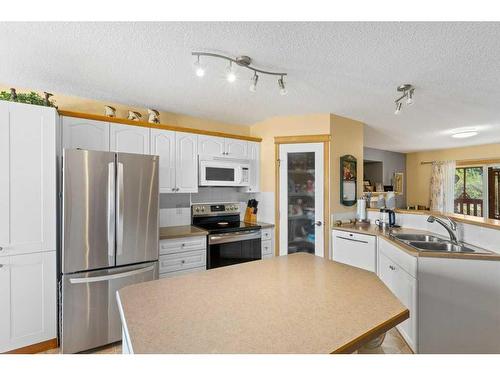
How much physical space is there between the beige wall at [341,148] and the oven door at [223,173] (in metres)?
1.15

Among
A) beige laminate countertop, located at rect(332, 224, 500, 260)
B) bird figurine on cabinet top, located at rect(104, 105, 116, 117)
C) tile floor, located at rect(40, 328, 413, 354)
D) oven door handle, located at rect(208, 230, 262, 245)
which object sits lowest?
tile floor, located at rect(40, 328, 413, 354)

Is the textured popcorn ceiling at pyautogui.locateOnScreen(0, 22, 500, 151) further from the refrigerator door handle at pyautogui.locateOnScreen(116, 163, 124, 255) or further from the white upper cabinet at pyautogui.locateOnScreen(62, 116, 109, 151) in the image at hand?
the refrigerator door handle at pyautogui.locateOnScreen(116, 163, 124, 255)

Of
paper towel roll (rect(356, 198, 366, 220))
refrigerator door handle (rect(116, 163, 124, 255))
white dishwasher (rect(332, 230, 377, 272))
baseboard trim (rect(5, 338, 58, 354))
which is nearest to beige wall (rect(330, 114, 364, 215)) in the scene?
paper towel roll (rect(356, 198, 366, 220))

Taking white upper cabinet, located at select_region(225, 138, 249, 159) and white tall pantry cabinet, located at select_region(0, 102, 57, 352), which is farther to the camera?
white upper cabinet, located at select_region(225, 138, 249, 159)

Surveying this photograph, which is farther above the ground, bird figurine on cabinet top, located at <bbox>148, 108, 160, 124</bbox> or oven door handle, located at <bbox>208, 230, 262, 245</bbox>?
bird figurine on cabinet top, located at <bbox>148, 108, 160, 124</bbox>

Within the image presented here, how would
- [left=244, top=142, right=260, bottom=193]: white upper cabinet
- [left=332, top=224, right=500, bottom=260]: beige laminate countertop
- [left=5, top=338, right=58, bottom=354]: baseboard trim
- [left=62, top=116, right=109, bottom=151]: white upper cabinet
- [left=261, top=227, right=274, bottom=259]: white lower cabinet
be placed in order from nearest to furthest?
[left=332, top=224, right=500, bottom=260]: beige laminate countertop, [left=5, top=338, right=58, bottom=354]: baseboard trim, [left=62, top=116, right=109, bottom=151]: white upper cabinet, [left=261, top=227, right=274, bottom=259]: white lower cabinet, [left=244, top=142, right=260, bottom=193]: white upper cabinet

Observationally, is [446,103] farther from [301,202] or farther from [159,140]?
[159,140]

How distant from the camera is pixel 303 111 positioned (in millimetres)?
3098

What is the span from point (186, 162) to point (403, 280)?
8.26 feet

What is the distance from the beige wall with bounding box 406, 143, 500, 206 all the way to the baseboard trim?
7.67m

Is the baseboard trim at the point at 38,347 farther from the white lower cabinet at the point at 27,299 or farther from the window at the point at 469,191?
→ the window at the point at 469,191

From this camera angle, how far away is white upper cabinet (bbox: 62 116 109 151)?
2.32m

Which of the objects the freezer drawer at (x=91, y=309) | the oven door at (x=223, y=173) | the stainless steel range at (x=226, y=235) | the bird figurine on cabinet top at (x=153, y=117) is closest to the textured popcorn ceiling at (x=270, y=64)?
the bird figurine on cabinet top at (x=153, y=117)

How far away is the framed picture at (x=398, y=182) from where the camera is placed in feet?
21.5
